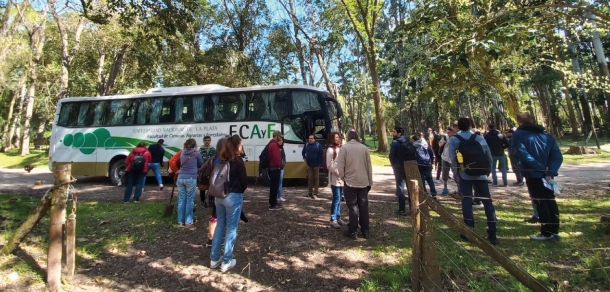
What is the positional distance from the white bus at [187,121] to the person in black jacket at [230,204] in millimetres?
5740

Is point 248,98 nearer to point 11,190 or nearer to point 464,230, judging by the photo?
point 11,190

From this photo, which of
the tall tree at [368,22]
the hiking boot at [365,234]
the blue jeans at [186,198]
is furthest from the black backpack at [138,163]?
the tall tree at [368,22]

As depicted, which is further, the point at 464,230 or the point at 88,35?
the point at 88,35

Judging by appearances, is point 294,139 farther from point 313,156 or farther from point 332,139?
point 332,139

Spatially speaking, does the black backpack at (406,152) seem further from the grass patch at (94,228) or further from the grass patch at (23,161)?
the grass patch at (23,161)

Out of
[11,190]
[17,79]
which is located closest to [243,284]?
[11,190]

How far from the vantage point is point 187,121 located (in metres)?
11.0

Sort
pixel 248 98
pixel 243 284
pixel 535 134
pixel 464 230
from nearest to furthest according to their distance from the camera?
1. pixel 464 230
2. pixel 243 284
3. pixel 535 134
4. pixel 248 98

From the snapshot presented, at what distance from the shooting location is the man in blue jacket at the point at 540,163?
4.62m

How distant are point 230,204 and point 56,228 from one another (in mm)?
2086

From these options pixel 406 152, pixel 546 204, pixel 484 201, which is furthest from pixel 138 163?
pixel 546 204

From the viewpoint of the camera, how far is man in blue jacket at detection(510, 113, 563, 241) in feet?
15.2

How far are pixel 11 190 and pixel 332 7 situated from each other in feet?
60.6

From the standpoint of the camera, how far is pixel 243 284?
13.1 ft
